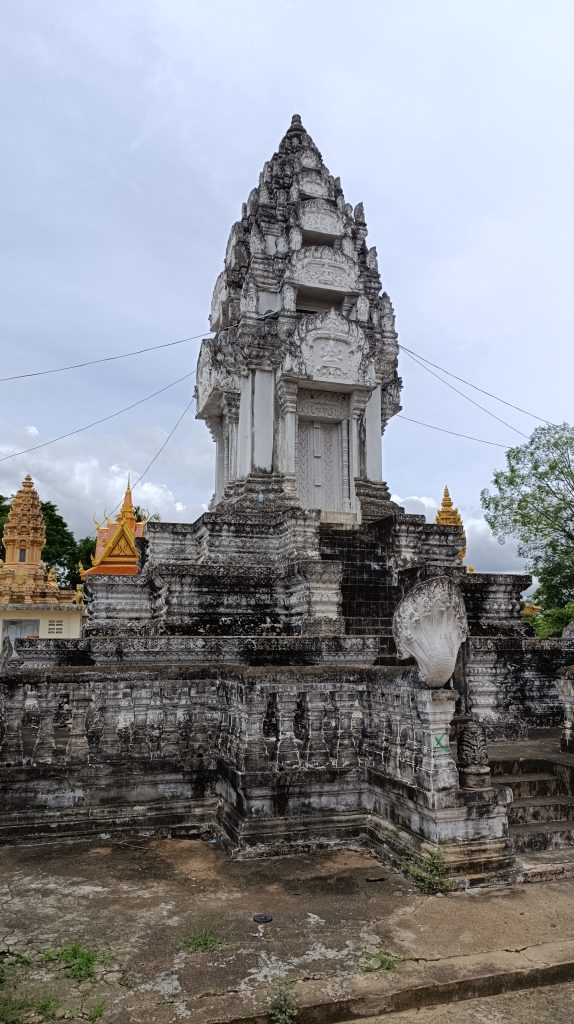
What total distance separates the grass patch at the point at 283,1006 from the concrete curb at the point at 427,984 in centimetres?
4

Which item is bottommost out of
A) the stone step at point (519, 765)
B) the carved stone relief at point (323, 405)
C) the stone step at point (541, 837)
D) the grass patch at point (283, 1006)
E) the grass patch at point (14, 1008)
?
the grass patch at point (283, 1006)

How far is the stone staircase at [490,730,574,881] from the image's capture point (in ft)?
18.6

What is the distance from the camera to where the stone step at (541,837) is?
234 inches

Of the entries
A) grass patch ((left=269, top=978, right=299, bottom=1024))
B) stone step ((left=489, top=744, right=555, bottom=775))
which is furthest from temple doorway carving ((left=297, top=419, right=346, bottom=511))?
grass patch ((left=269, top=978, right=299, bottom=1024))

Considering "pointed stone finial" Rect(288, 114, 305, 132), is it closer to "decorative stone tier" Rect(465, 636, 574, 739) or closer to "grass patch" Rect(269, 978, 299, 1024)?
"decorative stone tier" Rect(465, 636, 574, 739)

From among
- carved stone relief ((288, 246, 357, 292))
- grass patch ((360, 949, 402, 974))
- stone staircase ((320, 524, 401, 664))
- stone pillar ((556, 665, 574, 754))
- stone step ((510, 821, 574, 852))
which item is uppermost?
carved stone relief ((288, 246, 357, 292))

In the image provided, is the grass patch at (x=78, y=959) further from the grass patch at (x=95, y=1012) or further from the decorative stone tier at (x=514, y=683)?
the decorative stone tier at (x=514, y=683)

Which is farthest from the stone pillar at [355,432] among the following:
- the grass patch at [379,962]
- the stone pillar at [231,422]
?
the grass patch at [379,962]

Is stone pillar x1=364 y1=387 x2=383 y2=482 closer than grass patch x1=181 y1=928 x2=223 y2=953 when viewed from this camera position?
No

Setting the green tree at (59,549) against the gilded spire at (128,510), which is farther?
the green tree at (59,549)

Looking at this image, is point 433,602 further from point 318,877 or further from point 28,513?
point 28,513

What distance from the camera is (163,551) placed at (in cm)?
1405

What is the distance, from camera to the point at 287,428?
51.0 ft

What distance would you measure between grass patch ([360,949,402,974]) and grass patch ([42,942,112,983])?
4.92 ft
